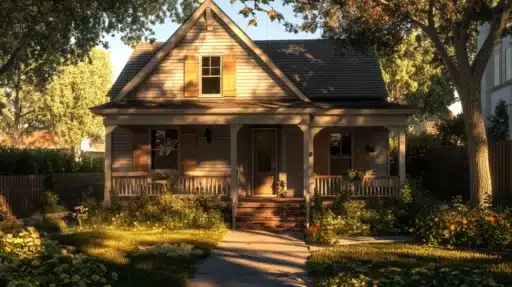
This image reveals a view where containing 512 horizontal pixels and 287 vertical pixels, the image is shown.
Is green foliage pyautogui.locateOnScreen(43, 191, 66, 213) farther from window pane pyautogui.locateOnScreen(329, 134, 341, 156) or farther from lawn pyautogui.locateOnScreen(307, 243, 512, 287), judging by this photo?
lawn pyautogui.locateOnScreen(307, 243, 512, 287)

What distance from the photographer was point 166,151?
1991cm

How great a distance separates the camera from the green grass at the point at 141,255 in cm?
947

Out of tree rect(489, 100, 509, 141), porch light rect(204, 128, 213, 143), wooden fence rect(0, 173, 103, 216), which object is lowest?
wooden fence rect(0, 173, 103, 216)

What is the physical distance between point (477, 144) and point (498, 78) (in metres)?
14.9

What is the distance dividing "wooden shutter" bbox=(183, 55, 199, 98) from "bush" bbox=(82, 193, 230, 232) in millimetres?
3630

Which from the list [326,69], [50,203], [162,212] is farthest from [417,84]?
[162,212]

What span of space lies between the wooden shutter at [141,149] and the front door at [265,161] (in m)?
3.72

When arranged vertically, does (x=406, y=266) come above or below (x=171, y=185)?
below

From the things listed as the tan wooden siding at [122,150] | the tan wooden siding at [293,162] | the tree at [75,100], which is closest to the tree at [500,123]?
the tan wooden siding at [293,162]

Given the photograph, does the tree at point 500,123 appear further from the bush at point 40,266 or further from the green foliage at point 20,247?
the green foliage at point 20,247

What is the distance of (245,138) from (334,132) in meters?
3.14

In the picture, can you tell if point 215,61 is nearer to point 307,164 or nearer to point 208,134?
point 208,134

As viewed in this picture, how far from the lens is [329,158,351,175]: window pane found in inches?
783

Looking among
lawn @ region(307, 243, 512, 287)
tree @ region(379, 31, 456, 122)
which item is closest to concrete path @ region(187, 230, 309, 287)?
lawn @ region(307, 243, 512, 287)
